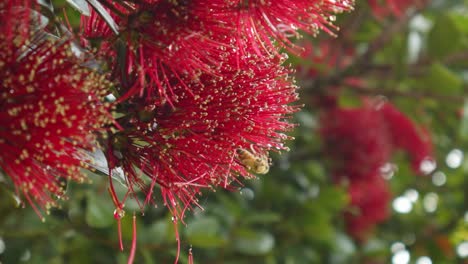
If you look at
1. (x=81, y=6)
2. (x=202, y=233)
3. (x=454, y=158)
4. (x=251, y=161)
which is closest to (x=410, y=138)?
(x=454, y=158)

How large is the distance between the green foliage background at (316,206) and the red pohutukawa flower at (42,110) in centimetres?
38

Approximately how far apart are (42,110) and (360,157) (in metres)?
1.59

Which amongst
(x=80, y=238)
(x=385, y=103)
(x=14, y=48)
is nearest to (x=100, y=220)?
(x=80, y=238)

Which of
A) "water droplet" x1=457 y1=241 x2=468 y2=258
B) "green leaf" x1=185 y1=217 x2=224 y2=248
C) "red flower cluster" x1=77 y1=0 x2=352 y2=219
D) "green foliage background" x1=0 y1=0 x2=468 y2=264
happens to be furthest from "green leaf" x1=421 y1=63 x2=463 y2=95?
"red flower cluster" x1=77 y1=0 x2=352 y2=219

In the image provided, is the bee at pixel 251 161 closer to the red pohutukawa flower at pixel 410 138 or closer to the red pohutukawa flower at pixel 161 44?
the red pohutukawa flower at pixel 161 44

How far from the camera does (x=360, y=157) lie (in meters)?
2.19

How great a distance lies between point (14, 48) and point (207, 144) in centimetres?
30

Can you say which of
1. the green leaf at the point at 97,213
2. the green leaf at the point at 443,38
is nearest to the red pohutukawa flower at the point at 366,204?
the green leaf at the point at 443,38

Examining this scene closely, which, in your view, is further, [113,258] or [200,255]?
[200,255]

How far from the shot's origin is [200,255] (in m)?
1.72

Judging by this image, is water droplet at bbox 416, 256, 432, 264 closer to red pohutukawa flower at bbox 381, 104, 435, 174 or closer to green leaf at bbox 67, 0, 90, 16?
red pohutukawa flower at bbox 381, 104, 435, 174

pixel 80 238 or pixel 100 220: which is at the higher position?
pixel 100 220

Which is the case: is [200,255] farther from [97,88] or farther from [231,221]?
[97,88]

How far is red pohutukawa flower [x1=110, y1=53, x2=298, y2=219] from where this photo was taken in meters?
0.88
